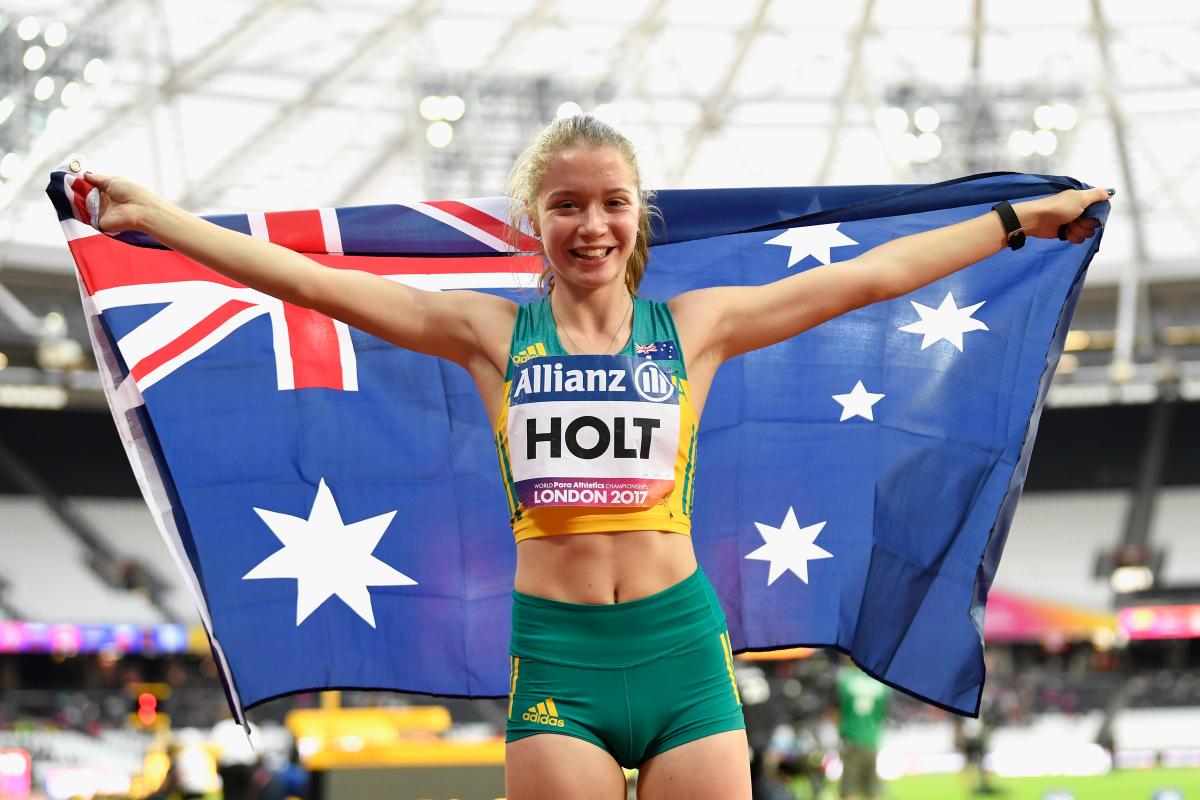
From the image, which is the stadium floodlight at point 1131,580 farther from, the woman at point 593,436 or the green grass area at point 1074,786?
the woman at point 593,436

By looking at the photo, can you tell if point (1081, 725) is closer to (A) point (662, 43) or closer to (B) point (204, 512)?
(A) point (662, 43)

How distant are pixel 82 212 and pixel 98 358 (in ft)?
4.66

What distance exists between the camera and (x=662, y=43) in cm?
2661

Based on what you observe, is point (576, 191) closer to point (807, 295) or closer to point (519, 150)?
point (807, 295)

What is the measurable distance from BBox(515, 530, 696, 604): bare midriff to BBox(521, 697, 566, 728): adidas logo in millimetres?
230

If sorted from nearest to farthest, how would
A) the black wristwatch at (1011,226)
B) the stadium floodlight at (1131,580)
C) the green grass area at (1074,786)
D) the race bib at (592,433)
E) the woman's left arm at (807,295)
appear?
1. the race bib at (592,433)
2. the woman's left arm at (807,295)
3. the black wristwatch at (1011,226)
4. the green grass area at (1074,786)
5. the stadium floodlight at (1131,580)

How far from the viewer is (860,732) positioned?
14180mm

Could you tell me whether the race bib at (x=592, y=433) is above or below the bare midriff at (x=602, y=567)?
above

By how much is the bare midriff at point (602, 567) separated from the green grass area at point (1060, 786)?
1303cm

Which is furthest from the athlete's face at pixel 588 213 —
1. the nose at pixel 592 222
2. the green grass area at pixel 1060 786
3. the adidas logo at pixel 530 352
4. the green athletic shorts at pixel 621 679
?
the green grass area at pixel 1060 786

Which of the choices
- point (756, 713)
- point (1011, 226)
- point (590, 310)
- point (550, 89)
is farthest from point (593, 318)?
point (550, 89)

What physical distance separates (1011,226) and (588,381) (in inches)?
52.0

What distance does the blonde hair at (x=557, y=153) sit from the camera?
337cm

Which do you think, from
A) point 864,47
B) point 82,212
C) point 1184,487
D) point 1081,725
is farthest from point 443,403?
point 1184,487
